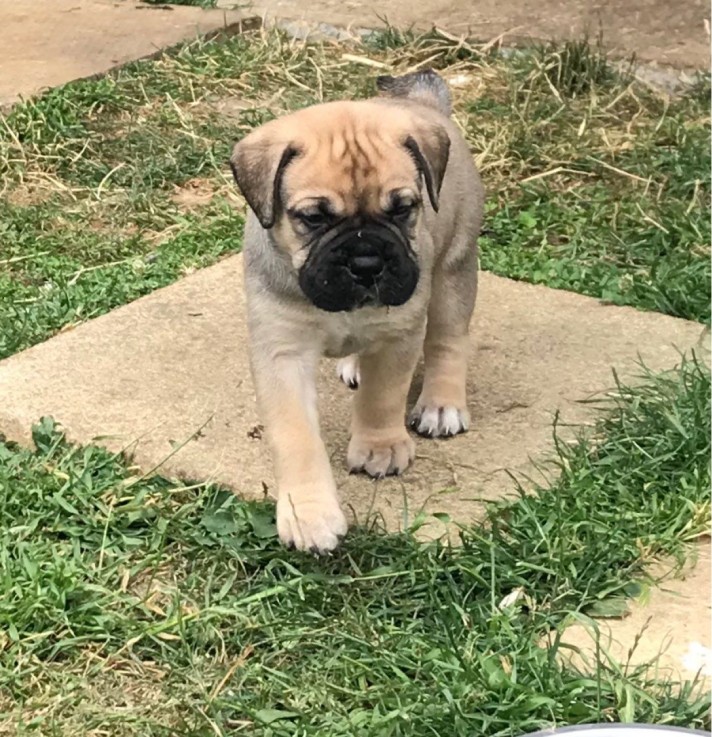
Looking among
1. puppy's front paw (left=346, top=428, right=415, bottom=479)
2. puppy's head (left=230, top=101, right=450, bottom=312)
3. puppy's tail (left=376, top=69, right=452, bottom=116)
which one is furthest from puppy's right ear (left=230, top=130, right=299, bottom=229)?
puppy's tail (left=376, top=69, right=452, bottom=116)

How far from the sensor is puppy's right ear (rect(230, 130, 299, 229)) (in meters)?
3.64

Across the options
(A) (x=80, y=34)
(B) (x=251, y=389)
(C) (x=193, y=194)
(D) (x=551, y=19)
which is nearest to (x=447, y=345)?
(B) (x=251, y=389)

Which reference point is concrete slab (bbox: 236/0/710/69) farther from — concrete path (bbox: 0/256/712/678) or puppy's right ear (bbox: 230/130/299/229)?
puppy's right ear (bbox: 230/130/299/229)

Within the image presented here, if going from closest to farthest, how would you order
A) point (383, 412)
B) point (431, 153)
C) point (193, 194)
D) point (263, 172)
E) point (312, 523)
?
point (312, 523) < point (263, 172) < point (431, 153) < point (383, 412) < point (193, 194)

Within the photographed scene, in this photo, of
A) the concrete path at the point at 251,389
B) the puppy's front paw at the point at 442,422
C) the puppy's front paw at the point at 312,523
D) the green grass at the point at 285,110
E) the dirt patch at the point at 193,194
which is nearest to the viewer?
the puppy's front paw at the point at 312,523

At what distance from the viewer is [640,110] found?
7.31 metres

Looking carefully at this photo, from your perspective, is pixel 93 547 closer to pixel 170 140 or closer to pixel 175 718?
pixel 175 718

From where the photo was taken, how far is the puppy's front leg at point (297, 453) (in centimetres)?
352

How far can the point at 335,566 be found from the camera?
357 cm

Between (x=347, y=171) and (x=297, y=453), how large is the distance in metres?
0.81

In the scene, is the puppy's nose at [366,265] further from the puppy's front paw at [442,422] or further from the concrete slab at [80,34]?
the concrete slab at [80,34]

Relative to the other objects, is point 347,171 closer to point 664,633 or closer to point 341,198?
point 341,198

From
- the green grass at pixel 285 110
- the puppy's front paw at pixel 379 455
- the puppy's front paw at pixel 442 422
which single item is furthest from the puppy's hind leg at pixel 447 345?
the green grass at pixel 285 110

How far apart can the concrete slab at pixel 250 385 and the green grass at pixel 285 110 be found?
291mm
